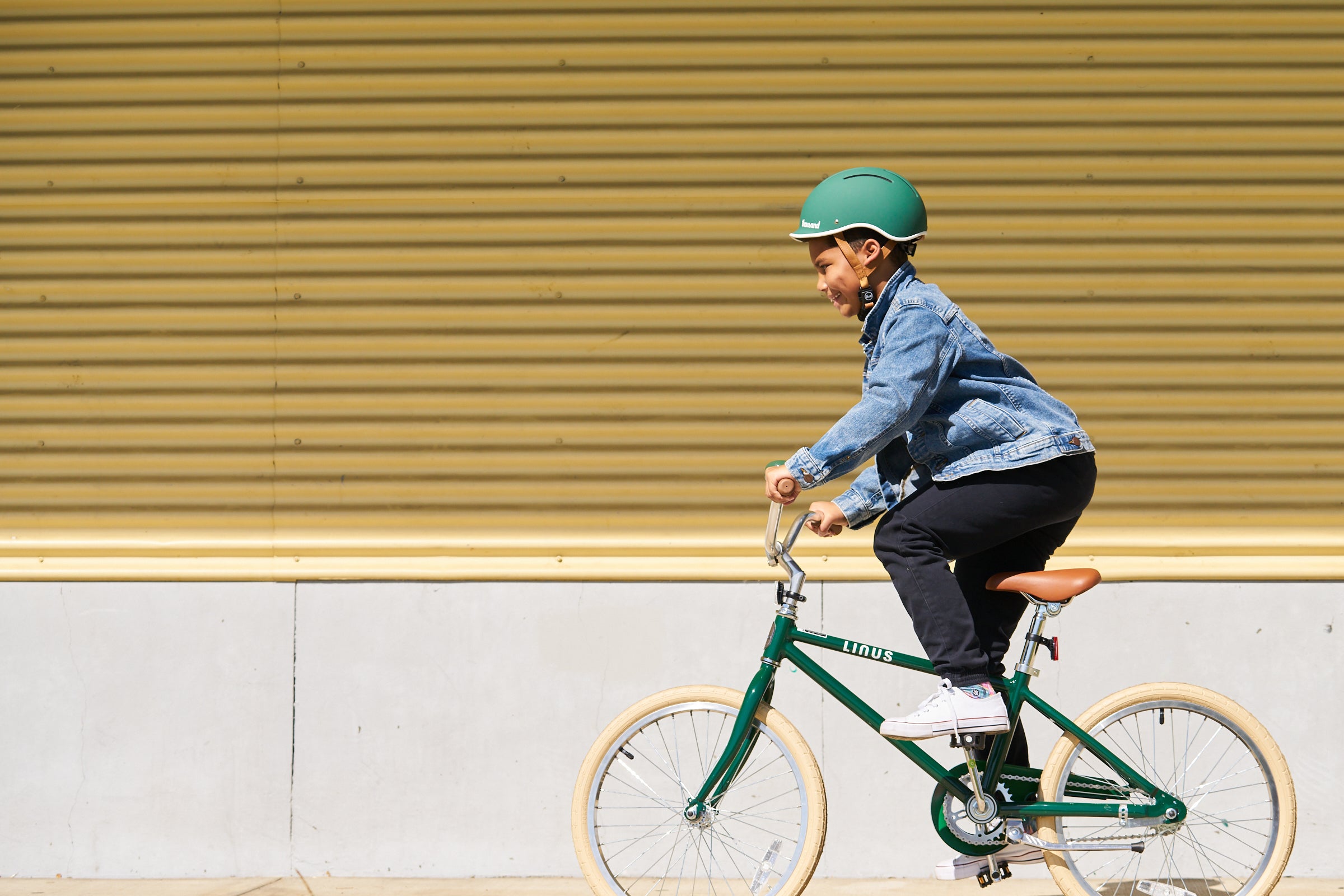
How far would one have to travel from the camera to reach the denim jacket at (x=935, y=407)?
3293mm

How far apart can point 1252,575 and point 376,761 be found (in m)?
3.42

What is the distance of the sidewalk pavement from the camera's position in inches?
176

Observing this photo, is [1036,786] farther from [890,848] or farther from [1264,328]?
[1264,328]

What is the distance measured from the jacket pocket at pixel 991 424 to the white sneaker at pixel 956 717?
0.71 meters

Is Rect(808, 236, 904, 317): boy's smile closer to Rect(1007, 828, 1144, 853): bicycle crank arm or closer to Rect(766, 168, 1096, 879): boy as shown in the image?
Rect(766, 168, 1096, 879): boy

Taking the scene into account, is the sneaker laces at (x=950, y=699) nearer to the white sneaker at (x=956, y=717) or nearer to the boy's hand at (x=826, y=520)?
the white sneaker at (x=956, y=717)

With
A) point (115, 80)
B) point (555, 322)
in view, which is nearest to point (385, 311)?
point (555, 322)

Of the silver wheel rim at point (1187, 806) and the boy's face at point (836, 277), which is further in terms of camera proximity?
the silver wheel rim at point (1187, 806)

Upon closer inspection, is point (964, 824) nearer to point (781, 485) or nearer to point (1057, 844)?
point (1057, 844)

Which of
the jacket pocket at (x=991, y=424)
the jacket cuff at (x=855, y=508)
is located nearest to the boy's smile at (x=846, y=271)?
the jacket pocket at (x=991, y=424)

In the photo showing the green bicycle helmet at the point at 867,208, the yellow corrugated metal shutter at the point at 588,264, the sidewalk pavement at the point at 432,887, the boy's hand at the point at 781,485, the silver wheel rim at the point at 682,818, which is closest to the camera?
the boy's hand at the point at 781,485

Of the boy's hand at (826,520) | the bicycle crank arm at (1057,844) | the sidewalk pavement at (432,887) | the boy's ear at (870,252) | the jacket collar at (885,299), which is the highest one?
the boy's ear at (870,252)

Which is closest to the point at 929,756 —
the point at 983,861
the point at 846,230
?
the point at 983,861

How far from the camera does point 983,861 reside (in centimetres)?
352
